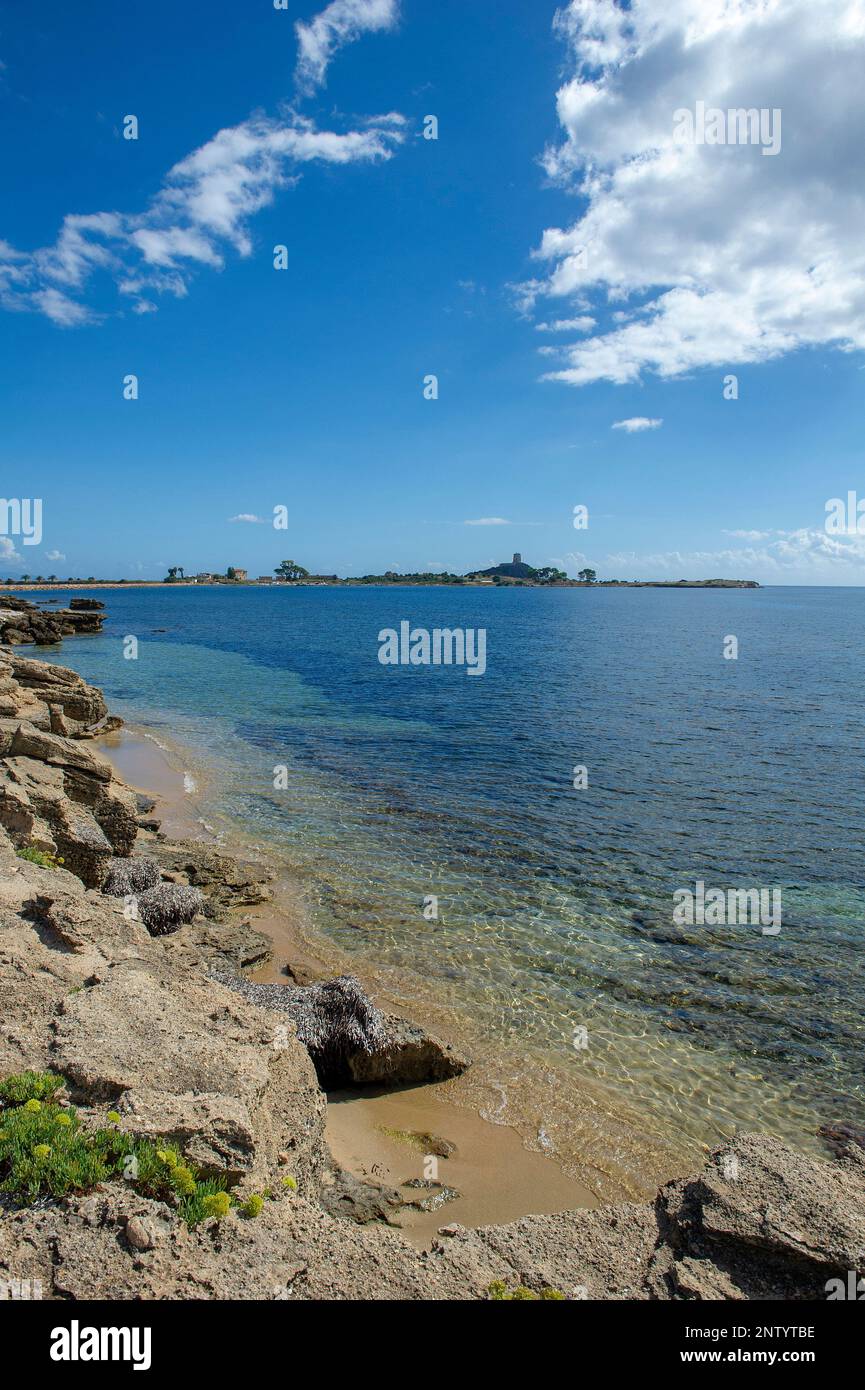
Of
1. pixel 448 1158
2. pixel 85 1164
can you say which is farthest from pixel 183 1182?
pixel 448 1158

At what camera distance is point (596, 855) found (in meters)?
21.9

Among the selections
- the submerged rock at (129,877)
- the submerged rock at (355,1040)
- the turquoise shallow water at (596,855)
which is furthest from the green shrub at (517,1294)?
the submerged rock at (129,877)

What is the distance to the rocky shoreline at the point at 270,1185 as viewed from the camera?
19.8 ft

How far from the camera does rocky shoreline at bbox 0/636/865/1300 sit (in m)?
6.03

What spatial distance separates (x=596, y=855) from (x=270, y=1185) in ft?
53.2

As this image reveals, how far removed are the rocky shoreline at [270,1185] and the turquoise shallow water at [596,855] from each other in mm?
2271

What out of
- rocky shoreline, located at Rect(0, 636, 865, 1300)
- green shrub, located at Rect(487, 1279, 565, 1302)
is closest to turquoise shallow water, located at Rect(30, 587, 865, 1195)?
rocky shoreline, located at Rect(0, 636, 865, 1300)

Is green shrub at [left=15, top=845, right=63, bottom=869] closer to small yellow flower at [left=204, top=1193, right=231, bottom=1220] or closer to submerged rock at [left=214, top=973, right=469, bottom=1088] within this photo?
submerged rock at [left=214, top=973, right=469, bottom=1088]

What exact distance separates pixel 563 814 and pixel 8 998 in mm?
19568

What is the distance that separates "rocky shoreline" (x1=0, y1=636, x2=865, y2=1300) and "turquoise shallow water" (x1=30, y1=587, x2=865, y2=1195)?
2271 millimetres

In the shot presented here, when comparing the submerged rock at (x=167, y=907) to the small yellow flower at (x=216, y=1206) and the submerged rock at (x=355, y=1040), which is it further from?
the small yellow flower at (x=216, y=1206)

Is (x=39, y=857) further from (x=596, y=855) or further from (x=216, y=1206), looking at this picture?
(x=596, y=855)

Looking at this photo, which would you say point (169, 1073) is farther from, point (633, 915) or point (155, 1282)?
point (633, 915)

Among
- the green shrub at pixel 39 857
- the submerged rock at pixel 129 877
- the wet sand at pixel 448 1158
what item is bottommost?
the wet sand at pixel 448 1158
